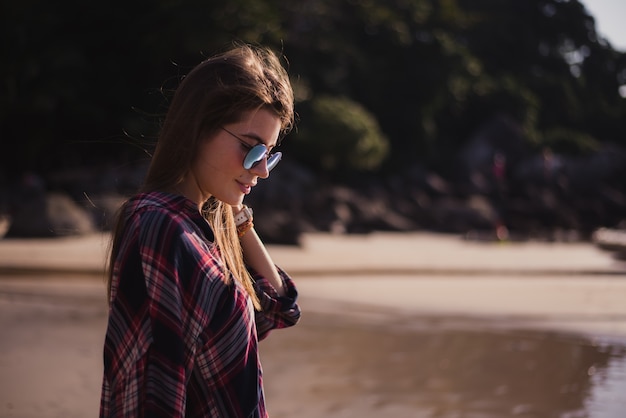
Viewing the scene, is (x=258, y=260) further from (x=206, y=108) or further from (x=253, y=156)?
(x=206, y=108)

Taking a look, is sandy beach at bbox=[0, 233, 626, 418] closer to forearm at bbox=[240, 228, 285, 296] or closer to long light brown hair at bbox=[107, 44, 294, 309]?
forearm at bbox=[240, 228, 285, 296]

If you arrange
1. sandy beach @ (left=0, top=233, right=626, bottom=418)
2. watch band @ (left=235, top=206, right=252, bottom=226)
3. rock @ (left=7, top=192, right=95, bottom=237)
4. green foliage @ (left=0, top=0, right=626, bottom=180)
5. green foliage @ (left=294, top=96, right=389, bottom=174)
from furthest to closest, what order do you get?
green foliage @ (left=294, top=96, right=389, bottom=174)
green foliage @ (left=0, top=0, right=626, bottom=180)
rock @ (left=7, top=192, right=95, bottom=237)
sandy beach @ (left=0, top=233, right=626, bottom=418)
watch band @ (left=235, top=206, right=252, bottom=226)

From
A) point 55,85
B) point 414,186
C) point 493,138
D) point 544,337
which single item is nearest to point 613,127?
point 493,138

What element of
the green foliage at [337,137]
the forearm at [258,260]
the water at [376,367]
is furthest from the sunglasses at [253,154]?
the green foliage at [337,137]

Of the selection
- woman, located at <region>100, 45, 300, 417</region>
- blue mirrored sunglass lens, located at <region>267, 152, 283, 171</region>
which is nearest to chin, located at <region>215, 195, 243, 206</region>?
woman, located at <region>100, 45, 300, 417</region>

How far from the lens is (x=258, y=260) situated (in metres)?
2.12

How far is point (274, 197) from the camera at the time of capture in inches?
1044

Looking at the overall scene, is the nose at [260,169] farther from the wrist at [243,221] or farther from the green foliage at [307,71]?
the green foliage at [307,71]

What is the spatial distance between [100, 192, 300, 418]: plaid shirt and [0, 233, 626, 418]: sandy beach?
42.7 inches

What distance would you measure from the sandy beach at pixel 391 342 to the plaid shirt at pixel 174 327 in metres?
1.09

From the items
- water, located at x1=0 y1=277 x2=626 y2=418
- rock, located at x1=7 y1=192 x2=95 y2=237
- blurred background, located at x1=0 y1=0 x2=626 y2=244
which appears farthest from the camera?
blurred background, located at x1=0 y1=0 x2=626 y2=244

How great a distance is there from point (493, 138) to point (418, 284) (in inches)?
1289

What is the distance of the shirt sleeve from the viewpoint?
2.07 meters

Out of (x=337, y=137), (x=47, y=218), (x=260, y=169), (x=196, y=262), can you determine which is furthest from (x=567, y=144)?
(x=196, y=262)
